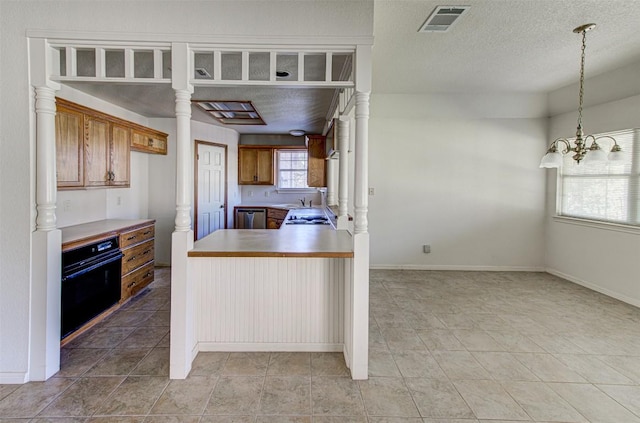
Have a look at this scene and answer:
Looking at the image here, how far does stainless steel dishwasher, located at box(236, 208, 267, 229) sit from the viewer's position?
692 cm

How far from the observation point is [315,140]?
595 centimetres

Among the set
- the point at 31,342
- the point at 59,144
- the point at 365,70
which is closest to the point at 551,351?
the point at 365,70

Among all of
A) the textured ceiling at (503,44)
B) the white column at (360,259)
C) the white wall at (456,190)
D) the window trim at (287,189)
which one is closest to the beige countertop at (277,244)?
the white column at (360,259)

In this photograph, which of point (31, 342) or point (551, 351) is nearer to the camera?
point (31, 342)

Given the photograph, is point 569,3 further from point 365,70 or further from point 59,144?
point 59,144

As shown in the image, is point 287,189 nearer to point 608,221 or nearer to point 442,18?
point 442,18

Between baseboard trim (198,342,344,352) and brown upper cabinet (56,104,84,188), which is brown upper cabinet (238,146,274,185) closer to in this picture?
brown upper cabinet (56,104,84,188)

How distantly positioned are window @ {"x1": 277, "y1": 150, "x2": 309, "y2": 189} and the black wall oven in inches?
167

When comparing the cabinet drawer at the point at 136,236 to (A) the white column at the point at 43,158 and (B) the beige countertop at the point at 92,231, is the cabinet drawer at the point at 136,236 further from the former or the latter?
(A) the white column at the point at 43,158

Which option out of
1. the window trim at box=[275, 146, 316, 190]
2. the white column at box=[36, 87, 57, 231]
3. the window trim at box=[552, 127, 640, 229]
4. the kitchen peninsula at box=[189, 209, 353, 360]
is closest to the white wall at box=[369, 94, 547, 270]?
the window trim at box=[552, 127, 640, 229]

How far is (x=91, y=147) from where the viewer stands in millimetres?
3514

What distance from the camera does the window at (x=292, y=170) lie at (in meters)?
7.42

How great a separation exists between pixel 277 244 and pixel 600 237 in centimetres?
441

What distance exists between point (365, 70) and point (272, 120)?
11.3 feet
